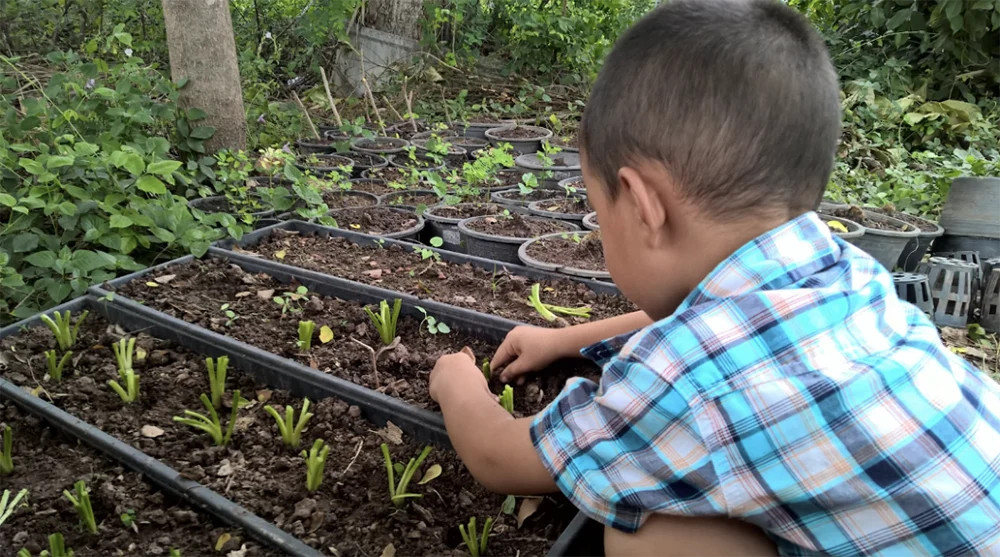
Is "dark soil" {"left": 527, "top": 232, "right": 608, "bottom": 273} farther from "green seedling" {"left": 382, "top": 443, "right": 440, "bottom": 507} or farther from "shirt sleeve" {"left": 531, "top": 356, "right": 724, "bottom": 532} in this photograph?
"shirt sleeve" {"left": 531, "top": 356, "right": 724, "bottom": 532}

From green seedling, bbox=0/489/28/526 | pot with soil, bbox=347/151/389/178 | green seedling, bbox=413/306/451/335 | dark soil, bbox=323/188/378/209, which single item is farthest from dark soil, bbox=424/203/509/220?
green seedling, bbox=0/489/28/526

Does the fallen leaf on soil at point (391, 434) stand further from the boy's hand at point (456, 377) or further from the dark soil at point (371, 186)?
the dark soil at point (371, 186)

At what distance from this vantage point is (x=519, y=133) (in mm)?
5324

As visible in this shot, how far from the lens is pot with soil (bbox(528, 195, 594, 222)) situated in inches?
132

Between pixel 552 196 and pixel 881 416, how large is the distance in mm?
3006

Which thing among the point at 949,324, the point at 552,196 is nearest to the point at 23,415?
the point at 552,196

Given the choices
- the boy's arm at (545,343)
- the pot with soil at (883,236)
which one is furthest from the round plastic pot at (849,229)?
the boy's arm at (545,343)

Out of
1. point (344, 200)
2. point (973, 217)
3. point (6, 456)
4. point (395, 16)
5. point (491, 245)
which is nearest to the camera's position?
point (6, 456)

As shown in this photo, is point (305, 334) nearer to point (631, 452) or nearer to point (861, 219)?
point (631, 452)

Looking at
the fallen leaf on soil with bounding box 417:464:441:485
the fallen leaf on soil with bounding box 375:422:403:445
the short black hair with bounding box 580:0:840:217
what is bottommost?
the fallen leaf on soil with bounding box 375:422:403:445

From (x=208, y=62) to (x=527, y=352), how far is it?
8.10 feet

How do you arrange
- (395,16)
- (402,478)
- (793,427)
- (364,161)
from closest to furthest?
(793,427)
(402,478)
(364,161)
(395,16)

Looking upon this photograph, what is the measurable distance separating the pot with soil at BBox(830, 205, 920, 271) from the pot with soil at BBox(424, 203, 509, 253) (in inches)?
63.0

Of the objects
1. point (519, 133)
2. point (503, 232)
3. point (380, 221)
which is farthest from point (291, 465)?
point (519, 133)
